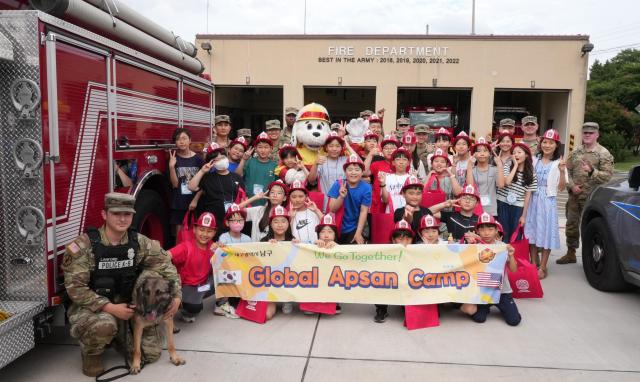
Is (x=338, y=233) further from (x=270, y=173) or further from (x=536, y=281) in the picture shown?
(x=536, y=281)

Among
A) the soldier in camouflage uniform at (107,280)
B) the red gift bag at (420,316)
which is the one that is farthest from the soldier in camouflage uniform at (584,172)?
the soldier in camouflage uniform at (107,280)

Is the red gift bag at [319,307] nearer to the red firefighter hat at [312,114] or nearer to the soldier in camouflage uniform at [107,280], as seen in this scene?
the soldier in camouflage uniform at [107,280]

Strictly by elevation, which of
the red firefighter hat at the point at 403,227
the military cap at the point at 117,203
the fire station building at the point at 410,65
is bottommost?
the red firefighter hat at the point at 403,227

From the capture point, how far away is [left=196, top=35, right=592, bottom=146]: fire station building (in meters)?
19.1

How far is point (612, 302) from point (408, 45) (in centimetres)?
1574

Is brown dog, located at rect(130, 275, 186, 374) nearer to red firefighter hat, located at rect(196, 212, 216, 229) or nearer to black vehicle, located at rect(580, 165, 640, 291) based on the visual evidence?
red firefighter hat, located at rect(196, 212, 216, 229)

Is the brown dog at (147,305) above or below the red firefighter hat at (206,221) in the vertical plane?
below

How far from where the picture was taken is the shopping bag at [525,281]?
17.1ft

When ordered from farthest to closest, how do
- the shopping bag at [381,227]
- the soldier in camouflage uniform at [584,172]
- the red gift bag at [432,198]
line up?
the soldier in camouflage uniform at [584,172], the red gift bag at [432,198], the shopping bag at [381,227]

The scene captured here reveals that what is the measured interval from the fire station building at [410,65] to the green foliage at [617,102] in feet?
46.1

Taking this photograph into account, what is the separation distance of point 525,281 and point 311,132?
2.92 m

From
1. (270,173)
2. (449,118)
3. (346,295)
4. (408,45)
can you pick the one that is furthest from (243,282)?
(408,45)

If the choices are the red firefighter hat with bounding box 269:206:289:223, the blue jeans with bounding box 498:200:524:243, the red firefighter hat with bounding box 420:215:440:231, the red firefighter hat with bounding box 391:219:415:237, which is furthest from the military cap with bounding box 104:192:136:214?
the blue jeans with bounding box 498:200:524:243

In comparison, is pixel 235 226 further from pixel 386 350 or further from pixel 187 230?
pixel 386 350
